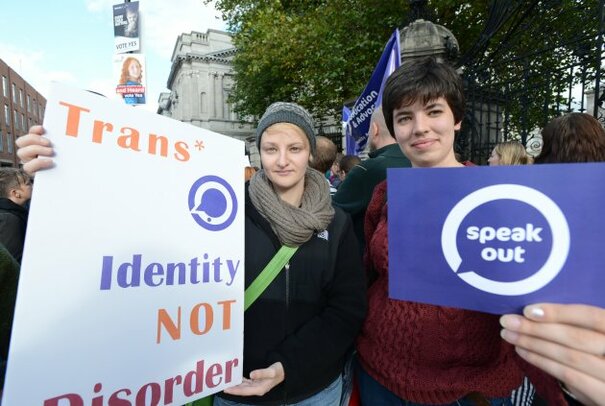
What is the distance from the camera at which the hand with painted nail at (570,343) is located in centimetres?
76

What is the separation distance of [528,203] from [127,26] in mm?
8720

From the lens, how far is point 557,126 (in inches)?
86.9

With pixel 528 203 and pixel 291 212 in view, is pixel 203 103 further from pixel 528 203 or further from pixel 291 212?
pixel 528 203

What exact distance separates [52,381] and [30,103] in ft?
240

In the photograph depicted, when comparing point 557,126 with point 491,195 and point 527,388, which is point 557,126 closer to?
point 527,388

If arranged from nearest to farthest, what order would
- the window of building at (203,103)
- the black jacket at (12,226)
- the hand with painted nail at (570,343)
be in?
the hand with painted nail at (570,343)
the black jacket at (12,226)
the window of building at (203,103)

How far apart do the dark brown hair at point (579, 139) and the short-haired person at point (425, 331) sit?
1.01 m

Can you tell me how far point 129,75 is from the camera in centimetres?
741

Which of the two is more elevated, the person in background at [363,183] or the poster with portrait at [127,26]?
the poster with portrait at [127,26]

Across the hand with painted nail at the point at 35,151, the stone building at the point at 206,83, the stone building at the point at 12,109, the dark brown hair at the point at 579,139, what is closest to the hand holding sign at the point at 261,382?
the hand with painted nail at the point at 35,151

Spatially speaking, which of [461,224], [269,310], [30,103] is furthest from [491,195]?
[30,103]

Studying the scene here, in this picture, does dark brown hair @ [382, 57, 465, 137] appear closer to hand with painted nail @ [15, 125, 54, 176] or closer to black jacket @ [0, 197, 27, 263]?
hand with painted nail @ [15, 125, 54, 176]

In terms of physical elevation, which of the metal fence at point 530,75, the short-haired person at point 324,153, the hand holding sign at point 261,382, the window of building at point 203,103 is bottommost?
the hand holding sign at point 261,382

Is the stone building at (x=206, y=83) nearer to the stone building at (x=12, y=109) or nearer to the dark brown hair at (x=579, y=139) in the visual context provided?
the stone building at (x=12, y=109)
